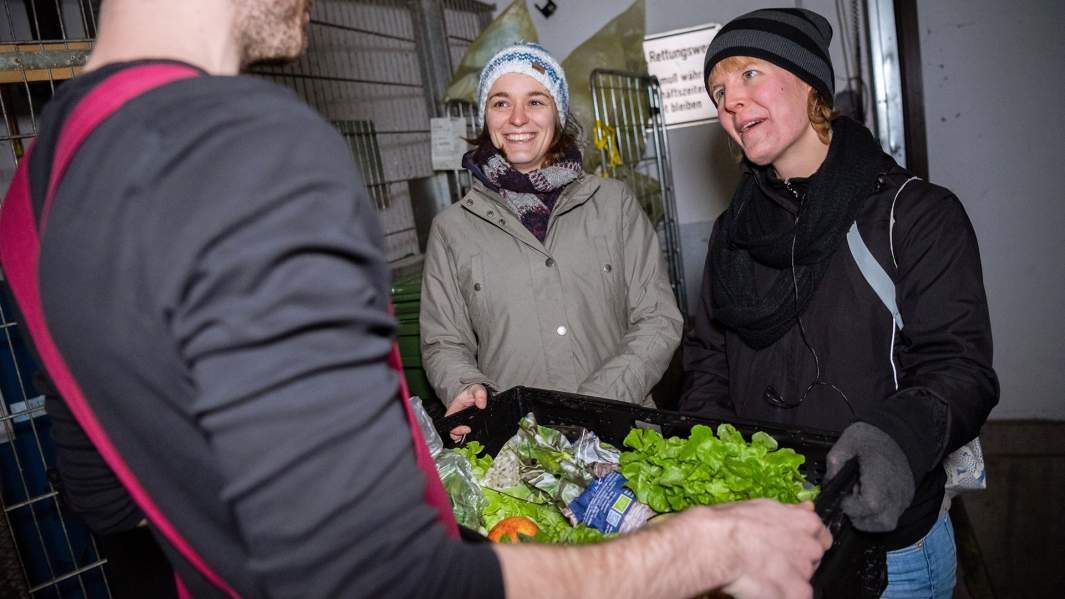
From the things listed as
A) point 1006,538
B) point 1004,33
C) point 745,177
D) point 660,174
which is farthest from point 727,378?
point 1004,33

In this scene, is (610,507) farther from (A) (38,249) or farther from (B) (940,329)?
(A) (38,249)

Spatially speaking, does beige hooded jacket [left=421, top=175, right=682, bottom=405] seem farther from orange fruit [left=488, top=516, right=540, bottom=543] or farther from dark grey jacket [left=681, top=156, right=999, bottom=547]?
orange fruit [left=488, top=516, right=540, bottom=543]

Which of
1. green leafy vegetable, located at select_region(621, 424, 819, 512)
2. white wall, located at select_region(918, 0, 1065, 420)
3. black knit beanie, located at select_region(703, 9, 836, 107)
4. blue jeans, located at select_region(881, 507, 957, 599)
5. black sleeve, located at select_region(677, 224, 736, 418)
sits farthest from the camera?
white wall, located at select_region(918, 0, 1065, 420)

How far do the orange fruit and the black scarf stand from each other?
0.76m

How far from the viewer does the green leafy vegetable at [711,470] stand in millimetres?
1135

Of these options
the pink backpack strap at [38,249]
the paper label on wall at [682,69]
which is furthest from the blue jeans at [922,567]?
the paper label on wall at [682,69]

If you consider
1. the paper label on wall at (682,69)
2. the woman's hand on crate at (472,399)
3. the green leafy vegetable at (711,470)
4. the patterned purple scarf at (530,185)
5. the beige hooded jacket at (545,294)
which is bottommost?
the green leafy vegetable at (711,470)

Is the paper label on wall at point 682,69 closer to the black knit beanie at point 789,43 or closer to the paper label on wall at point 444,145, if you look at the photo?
the paper label on wall at point 444,145

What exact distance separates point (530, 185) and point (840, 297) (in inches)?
41.2

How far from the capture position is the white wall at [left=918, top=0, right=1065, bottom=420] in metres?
3.48

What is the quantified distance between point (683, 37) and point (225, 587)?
4286mm

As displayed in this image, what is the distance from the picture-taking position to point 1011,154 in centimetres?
361

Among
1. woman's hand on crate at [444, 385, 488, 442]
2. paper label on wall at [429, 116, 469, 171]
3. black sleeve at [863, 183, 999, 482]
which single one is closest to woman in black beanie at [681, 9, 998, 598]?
black sleeve at [863, 183, 999, 482]

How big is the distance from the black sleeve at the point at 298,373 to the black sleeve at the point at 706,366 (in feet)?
4.24
